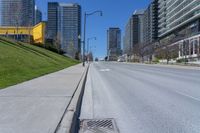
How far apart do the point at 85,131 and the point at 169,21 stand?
6381 inches

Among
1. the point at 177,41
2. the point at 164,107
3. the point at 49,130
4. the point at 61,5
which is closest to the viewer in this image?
the point at 49,130

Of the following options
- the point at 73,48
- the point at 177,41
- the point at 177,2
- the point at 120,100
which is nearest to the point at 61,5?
the point at 73,48

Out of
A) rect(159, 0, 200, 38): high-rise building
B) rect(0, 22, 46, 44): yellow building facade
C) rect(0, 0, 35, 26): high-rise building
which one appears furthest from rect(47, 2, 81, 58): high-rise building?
rect(159, 0, 200, 38): high-rise building

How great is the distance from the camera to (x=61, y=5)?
116 meters

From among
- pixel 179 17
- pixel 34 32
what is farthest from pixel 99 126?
pixel 179 17

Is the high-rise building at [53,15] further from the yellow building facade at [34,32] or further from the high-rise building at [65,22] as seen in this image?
the yellow building facade at [34,32]

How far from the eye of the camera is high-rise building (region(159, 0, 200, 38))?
126m

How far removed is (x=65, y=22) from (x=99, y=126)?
386 ft

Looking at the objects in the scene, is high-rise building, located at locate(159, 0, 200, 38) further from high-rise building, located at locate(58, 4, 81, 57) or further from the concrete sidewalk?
the concrete sidewalk

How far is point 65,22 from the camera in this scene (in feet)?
409

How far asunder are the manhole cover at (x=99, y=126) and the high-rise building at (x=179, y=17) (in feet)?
381

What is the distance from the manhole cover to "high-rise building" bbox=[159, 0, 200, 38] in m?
116

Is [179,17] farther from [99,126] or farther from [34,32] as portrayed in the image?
[99,126]

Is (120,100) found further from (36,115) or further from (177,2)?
(177,2)
